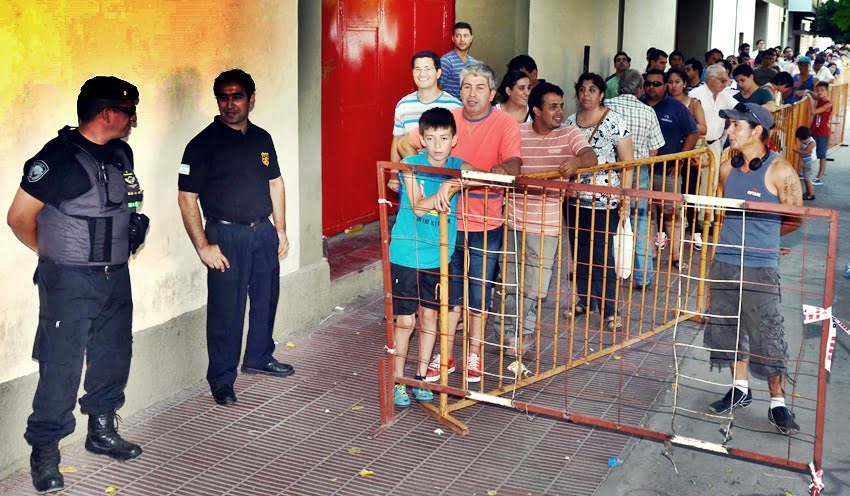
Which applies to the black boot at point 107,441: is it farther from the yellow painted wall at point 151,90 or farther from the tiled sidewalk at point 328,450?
the yellow painted wall at point 151,90

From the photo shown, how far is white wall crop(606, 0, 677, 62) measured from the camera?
1695cm

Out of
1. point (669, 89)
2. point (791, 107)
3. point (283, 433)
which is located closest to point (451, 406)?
point (283, 433)

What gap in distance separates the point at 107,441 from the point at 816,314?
3.87 m

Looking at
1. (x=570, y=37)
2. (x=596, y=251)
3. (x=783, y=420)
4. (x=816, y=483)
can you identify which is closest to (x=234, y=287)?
(x=596, y=251)

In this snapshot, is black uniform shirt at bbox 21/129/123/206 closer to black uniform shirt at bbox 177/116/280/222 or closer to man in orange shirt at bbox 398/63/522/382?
black uniform shirt at bbox 177/116/280/222

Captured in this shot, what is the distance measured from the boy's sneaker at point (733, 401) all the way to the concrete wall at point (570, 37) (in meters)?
6.59

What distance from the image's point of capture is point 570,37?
46.9 feet

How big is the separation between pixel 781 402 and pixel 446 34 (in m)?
6.38

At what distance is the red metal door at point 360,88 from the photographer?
9.70 meters

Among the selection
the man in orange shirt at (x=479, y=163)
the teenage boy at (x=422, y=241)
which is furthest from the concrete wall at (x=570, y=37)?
the teenage boy at (x=422, y=241)

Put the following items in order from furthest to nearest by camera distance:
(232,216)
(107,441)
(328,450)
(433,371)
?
1. (433,371)
2. (232,216)
3. (328,450)
4. (107,441)

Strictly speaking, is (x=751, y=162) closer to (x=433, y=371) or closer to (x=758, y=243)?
(x=758, y=243)

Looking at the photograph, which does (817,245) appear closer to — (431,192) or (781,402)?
(781,402)

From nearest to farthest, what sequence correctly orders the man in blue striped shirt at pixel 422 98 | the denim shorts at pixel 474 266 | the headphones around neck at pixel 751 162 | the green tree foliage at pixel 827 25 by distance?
1. the headphones around neck at pixel 751 162
2. the denim shorts at pixel 474 266
3. the man in blue striped shirt at pixel 422 98
4. the green tree foliage at pixel 827 25
